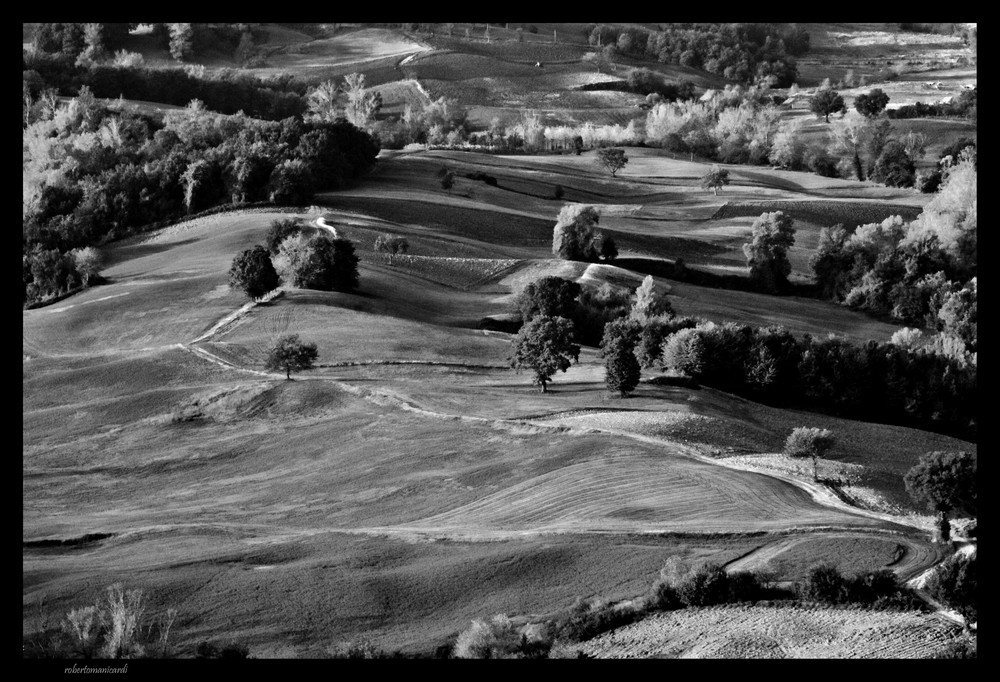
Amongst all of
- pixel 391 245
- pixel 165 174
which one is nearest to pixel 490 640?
pixel 391 245

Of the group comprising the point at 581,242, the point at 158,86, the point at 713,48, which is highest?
the point at 713,48

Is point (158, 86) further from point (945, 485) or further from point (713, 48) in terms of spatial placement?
point (945, 485)

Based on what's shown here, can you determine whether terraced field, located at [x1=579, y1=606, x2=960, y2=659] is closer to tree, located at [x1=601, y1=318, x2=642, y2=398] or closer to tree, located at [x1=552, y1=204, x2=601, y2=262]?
tree, located at [x1=601, y1=318, x2=642, y2=398]

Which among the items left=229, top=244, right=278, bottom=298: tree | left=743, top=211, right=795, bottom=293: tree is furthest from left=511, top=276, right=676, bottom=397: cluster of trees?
left=229, top=244, right=278, bottom=298: tree

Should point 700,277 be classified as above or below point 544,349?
below
